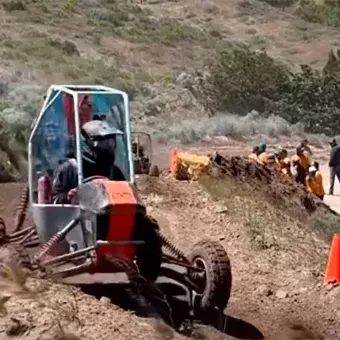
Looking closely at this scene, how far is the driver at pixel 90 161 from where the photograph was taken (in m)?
10.9

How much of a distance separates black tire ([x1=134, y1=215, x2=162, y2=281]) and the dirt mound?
636cm

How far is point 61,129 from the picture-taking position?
1157 centimetres

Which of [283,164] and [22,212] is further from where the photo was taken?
[283,164]

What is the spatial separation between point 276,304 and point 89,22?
185 feet

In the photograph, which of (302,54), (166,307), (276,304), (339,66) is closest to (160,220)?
(276,304)

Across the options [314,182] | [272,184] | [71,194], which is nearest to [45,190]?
[71,194]

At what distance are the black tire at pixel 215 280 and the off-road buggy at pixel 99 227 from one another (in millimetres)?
10

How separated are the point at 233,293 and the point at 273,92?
130 ft

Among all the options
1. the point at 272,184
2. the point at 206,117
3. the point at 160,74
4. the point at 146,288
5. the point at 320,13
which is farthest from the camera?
the point at 320,13

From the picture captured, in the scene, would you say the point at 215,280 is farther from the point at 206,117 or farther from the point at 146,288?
the point at 206,117

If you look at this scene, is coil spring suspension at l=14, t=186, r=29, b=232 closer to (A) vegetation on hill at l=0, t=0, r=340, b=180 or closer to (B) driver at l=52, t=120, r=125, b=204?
(B) driver at l=52, t=120, r=125, b=204

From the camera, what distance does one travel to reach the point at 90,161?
36.1 feet

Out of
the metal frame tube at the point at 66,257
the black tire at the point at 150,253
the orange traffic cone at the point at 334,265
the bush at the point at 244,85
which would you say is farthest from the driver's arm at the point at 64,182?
the bush at the point at 244,85

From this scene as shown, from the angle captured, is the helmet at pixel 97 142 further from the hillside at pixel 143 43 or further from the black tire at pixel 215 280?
the hillside at pixel 143 43
